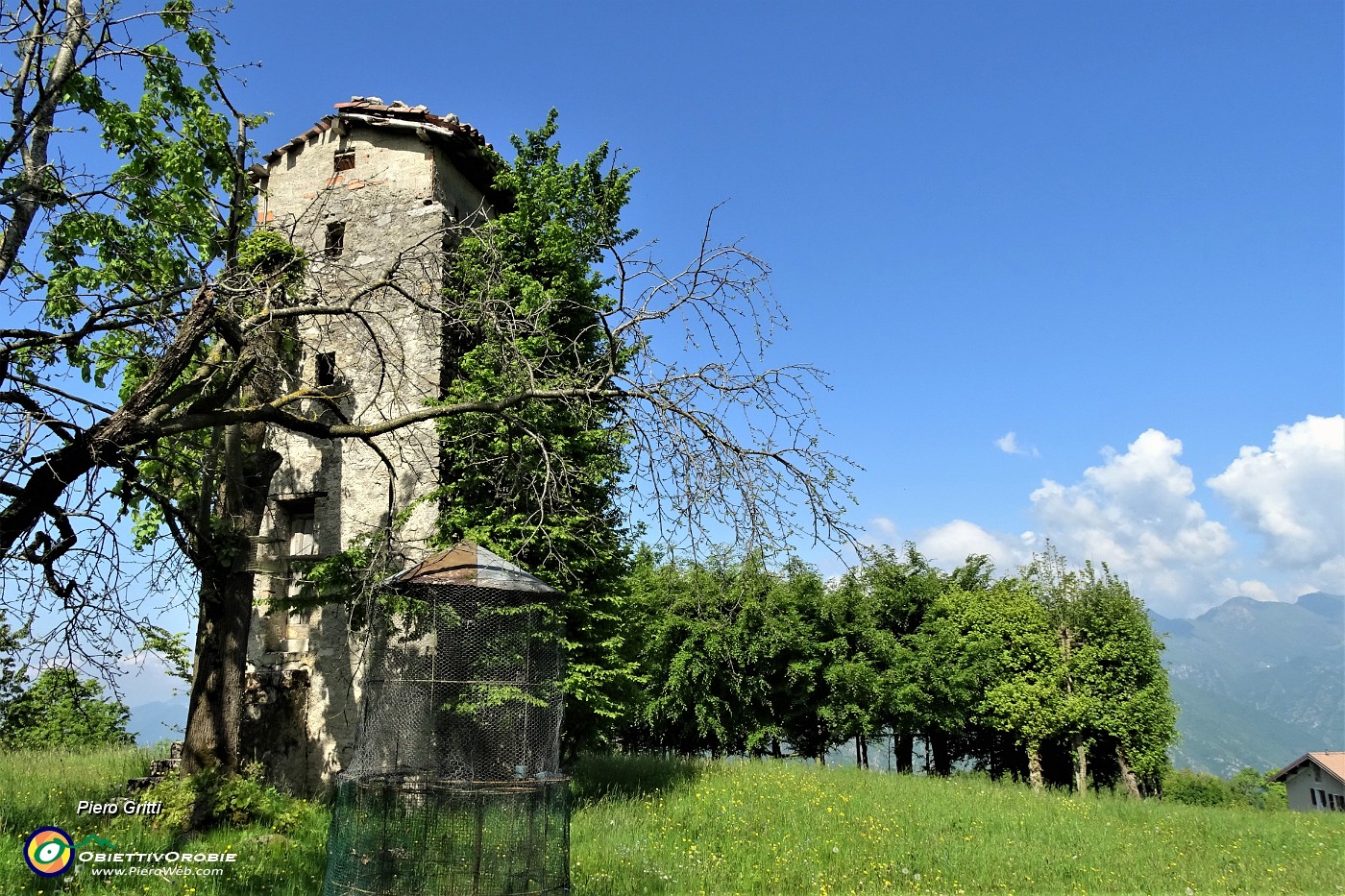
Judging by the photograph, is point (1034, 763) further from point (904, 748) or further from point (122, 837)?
point (122, 837)

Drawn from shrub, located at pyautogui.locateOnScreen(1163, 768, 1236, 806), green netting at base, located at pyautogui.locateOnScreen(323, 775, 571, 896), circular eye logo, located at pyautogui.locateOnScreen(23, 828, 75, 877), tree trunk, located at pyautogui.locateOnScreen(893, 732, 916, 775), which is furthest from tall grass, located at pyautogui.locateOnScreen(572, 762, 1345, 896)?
shrub, located at pyautogui.locateOnScreen(1163, 768, 1236, 806)

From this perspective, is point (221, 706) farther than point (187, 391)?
Yes

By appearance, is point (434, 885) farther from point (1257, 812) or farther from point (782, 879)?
point (1257, 812)

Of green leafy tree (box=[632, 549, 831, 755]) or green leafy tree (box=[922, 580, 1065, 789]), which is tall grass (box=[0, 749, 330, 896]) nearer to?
green leafy tree (box=[632, 549, 831, 755])

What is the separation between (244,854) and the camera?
31.9 feet

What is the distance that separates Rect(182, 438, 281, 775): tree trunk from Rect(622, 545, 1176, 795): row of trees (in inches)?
548

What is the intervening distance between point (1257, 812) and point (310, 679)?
21598 mm

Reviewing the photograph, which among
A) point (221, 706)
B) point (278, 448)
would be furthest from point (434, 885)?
point (278, 448)

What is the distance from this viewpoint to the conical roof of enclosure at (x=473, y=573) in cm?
→ 809

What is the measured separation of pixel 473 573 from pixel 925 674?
23365mm

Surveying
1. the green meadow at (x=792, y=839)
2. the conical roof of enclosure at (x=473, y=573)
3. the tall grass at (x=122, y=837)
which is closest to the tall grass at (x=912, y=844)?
the green meadow at (x=792, y=839)

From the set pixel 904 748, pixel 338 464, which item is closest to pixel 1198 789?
pixel 904 748

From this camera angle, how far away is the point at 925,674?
2789 centimetres

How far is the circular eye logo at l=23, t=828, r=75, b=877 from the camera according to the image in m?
7.82
